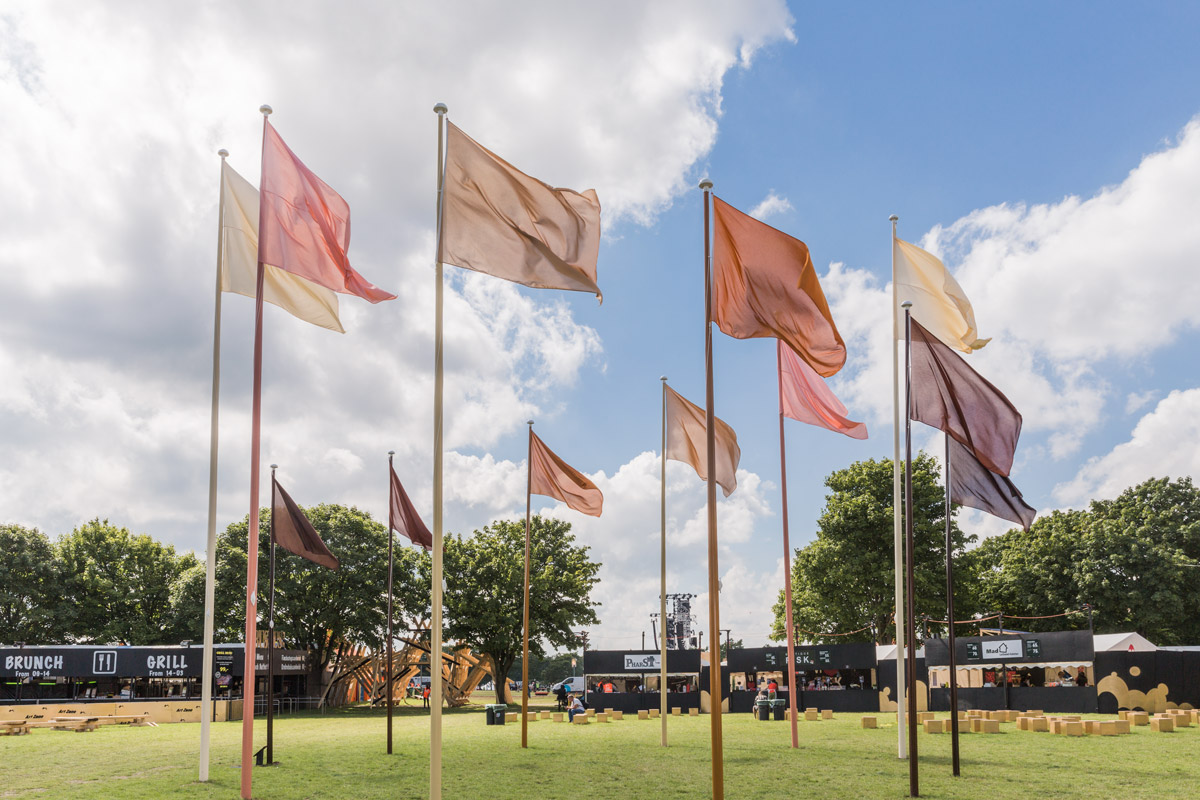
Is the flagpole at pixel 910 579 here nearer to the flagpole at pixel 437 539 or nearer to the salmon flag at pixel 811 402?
the salmon flag at pixel 811 402

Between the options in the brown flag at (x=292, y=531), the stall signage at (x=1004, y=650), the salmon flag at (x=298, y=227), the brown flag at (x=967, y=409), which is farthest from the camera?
the stall signage at (x=1004, y=650)

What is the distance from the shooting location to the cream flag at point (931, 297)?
1895cm

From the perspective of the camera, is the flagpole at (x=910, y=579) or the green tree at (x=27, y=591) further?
the green tree at (x=27, y=591)

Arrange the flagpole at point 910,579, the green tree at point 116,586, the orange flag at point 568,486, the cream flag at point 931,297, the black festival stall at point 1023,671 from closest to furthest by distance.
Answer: the flagpole at point 910,579 < the cream flag at point 931,297 < the orange flag at point 568,486 < the black festival stall at point 1023,671 < the green tree at point 116,586

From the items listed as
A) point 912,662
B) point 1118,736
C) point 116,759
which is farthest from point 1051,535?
point 116,759

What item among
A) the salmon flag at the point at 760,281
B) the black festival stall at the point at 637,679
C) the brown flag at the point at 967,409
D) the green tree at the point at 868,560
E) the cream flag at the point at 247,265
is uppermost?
the cream flag at the point at 247,265

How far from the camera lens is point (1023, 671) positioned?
39.8 m

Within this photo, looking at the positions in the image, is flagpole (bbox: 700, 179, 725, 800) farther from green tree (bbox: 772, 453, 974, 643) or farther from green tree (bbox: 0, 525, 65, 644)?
green tree (bbox: 0, 525, 65, 644)

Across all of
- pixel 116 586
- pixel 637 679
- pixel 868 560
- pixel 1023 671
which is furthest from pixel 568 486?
pixel 116 586

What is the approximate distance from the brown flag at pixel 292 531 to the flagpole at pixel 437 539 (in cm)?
1064

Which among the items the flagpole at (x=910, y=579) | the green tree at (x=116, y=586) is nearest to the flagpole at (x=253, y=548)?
the flagpole at (x=910, y=579)

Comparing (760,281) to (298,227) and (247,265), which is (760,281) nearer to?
(298,227)

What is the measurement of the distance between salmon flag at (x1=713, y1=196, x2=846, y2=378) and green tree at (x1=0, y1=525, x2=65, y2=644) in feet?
173

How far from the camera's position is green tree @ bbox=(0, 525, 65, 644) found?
167ft
